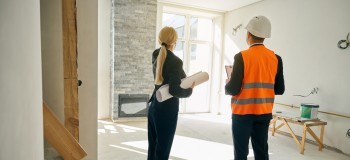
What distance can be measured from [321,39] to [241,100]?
9.74 feet

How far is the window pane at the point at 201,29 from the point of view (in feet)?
20.2

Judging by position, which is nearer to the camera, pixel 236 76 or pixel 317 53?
pixel 236 76

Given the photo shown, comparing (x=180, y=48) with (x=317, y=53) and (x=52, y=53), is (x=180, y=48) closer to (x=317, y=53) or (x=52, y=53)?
(x=317, y=53)

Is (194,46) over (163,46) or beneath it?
over

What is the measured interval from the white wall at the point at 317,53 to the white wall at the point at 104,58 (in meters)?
3.56

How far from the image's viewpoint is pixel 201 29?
6.29 m

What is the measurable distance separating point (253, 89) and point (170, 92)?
2.04 feet

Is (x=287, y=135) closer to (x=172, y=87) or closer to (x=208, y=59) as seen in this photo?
(x=208, y=59)

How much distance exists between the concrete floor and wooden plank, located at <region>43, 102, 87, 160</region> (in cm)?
114

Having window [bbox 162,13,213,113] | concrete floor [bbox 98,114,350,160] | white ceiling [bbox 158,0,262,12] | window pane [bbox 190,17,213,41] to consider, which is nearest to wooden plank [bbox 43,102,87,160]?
concrete floor [bbox 98,114,350,160]

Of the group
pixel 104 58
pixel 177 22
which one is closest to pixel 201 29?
pixel 177 22

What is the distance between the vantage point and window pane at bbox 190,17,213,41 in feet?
20.2

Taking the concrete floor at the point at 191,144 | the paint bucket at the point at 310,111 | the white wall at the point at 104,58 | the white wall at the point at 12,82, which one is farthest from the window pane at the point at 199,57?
the white wall at the point at 12,82

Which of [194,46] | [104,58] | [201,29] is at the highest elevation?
[201,29]
